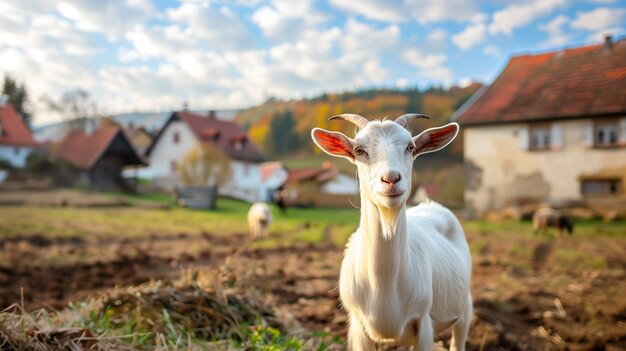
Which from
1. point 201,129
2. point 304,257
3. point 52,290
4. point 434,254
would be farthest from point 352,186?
point 434,254

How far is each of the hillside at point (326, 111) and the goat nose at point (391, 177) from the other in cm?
260

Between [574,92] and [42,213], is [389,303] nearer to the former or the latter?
[574,92]

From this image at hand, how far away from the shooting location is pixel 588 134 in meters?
13.9

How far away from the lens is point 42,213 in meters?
16.8

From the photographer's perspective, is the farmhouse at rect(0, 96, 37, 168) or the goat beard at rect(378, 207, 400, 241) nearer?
the goat beard at rect(378, 207, 400, 241)

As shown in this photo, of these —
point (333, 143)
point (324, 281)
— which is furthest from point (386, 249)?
point (324, 281)

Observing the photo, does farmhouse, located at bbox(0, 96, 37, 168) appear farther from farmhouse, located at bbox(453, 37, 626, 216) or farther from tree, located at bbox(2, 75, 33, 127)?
farmhouse, located at bbox(453, 37, 626, 216)

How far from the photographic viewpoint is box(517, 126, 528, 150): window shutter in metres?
16.5

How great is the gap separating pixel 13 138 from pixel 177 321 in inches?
1133

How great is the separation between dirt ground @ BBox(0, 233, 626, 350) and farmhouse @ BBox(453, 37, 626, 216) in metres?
4.43

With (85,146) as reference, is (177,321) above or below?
below

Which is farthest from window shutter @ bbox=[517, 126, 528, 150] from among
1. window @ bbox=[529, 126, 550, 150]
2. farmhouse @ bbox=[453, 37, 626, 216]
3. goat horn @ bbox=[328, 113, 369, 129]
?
goat horn @ bbox=[328, 113, 369, 129]

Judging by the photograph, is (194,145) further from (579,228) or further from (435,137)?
(435,137)

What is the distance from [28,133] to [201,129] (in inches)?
501
